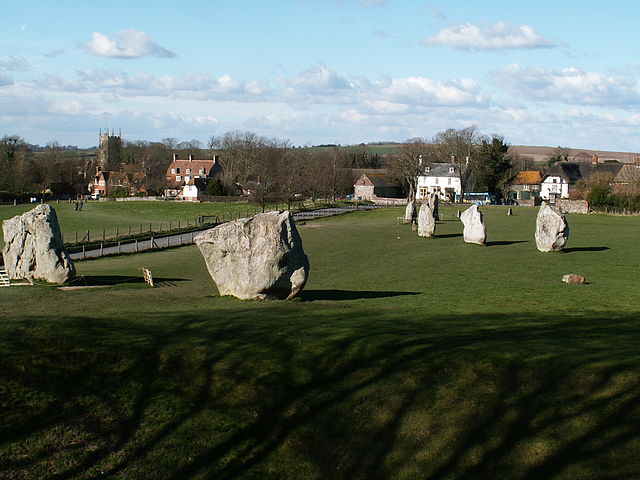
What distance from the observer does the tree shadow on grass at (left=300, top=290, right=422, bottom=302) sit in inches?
1094

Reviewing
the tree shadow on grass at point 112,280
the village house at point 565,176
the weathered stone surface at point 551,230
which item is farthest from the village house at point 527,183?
the tree shadow on grass at point 112,280

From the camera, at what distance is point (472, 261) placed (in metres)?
39.7

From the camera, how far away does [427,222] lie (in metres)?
55.8

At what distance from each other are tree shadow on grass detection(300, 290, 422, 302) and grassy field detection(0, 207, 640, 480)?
15.9 ft

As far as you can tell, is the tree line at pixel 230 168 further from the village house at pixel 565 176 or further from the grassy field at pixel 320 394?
the grassy field at pixel 320 394

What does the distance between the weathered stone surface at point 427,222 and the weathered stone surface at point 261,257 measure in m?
30.3

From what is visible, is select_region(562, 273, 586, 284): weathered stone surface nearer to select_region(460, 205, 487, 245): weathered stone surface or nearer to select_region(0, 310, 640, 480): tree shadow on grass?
select_region(0, 310, 640, 480): tree shadow on grass

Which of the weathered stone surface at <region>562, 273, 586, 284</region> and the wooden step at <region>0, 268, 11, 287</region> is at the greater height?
the weathered stone surface at <region>562, 273, 586, 284</region>

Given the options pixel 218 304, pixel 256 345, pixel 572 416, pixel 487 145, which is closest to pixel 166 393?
pixel 256 345

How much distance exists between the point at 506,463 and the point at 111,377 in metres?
8.43

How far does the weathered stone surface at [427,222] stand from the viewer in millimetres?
55562

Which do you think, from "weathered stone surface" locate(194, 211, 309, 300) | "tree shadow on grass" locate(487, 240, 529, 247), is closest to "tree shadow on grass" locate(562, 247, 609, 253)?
"tree shadow on grass" locate(487, 240, 529, 247)

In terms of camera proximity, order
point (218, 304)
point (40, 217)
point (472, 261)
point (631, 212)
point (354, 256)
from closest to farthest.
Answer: point (218, 304) < point (40, 217) < point (472, 261) < point (354, 256) < point (631, 212)

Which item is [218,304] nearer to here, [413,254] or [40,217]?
[40,217]
